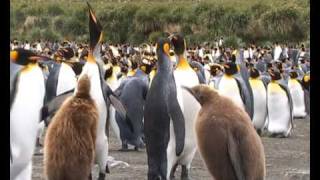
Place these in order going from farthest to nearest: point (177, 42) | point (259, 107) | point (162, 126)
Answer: point (259, 107)
point (177, 42)
point (162, 126)

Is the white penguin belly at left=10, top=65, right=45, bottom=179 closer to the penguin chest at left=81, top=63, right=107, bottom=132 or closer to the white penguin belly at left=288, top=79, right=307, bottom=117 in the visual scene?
the penguin chest at left=81, top=63, right=107, bottom=132

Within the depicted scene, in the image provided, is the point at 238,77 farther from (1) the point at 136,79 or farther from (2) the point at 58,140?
(2) the point at 58,140

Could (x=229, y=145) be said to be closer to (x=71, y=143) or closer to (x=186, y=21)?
(x=71, y=143)

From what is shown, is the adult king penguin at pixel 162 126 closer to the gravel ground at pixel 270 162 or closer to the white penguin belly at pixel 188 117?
→ the white penguin belly at pixel 188 117

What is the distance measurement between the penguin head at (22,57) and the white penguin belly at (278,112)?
5698mm

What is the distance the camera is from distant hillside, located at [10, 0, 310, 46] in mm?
29359

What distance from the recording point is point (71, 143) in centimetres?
402

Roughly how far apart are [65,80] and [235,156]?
434 cm

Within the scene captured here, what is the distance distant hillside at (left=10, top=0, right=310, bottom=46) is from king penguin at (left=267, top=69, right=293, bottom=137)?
18.9m

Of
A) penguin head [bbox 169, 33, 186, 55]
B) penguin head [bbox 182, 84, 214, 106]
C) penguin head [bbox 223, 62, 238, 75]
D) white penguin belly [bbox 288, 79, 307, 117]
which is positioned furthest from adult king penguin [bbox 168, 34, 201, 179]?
white penguin belly [bbox 288, 79, 307, 117]

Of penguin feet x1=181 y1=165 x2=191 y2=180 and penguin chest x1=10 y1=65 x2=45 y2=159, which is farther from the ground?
penguin chest x1=10 y1=65 x2=45 y2=159

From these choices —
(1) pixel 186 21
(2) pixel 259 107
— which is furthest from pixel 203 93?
(1) pixel 186 21
